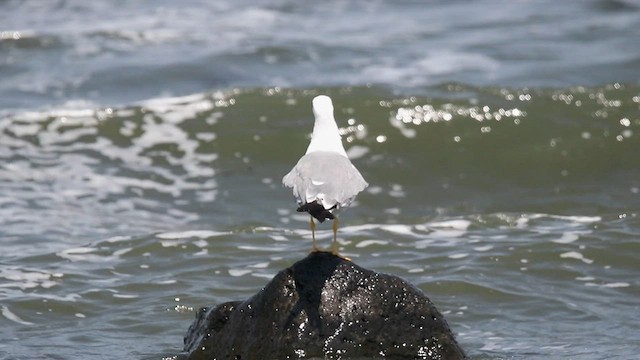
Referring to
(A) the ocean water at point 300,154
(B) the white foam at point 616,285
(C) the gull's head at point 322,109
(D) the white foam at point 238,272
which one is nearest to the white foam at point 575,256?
(A) the ocean water at point 300,154

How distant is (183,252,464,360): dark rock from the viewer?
5.30m

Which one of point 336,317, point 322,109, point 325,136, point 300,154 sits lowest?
point 336,317

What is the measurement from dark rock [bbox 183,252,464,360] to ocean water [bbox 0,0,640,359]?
3.10ft

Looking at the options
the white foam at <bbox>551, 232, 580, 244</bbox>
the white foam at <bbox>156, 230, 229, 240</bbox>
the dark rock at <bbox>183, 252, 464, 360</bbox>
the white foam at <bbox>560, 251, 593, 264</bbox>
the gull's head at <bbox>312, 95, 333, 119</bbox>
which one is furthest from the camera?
the white foam at <bbox>156, 230, 229, 240</bbox>

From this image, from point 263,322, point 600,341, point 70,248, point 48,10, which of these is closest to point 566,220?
point 600,341

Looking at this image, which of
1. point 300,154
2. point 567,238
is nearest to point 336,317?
point 567,238

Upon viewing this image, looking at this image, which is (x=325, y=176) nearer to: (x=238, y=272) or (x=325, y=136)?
(x=325, y=136)

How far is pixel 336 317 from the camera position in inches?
210

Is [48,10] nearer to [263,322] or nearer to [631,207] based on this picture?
[631,207]

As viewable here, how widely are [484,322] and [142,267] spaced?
240 centimetres

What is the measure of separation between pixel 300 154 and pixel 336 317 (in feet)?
19.0

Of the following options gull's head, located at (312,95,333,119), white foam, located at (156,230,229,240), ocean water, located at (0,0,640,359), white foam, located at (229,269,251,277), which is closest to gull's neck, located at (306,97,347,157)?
gull's head, located at (312,95,333,119)

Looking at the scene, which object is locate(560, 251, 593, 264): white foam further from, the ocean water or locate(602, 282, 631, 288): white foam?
locate(602, 282, 631, 288): white foam

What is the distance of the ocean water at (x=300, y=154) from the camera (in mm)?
7207
